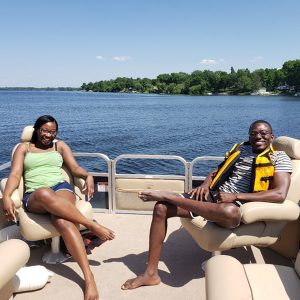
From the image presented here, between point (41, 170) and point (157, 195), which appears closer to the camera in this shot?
point (157, 195)

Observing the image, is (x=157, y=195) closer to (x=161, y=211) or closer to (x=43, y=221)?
(x=161, y=211)

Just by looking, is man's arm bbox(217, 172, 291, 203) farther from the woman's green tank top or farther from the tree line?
the tree line

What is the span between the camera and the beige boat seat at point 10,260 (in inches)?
90.0

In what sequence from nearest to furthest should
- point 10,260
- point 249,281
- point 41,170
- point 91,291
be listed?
point 249,281 < point 10,260 < point 91,291 < point 41,170

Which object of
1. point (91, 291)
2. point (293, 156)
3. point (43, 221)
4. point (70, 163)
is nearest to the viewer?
point (91, 291)

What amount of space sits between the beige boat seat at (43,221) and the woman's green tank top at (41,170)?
17 centimetres

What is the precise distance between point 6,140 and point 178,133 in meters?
13.1

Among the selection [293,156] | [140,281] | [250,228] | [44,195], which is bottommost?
[140,281]

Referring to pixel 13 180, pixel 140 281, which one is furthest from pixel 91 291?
pixel 13 180

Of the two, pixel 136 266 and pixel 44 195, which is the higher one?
pixel 44 195

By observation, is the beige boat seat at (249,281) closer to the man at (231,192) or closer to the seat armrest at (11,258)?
the man at (231,192)

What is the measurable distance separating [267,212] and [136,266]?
1500mm

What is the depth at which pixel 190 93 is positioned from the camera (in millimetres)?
138875

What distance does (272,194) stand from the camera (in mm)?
3256
